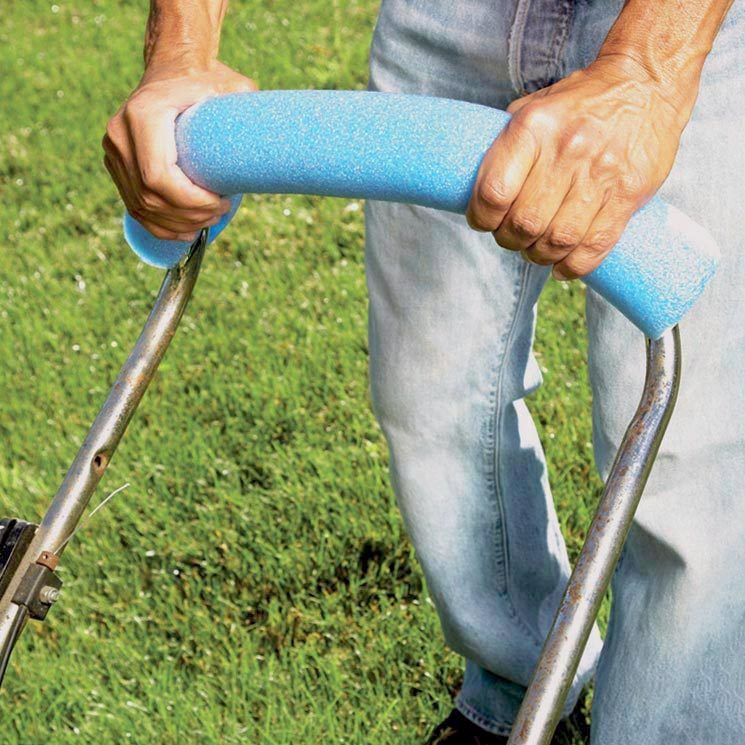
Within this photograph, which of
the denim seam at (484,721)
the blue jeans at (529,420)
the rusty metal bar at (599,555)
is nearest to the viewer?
the rusty metal bar at (599,555)

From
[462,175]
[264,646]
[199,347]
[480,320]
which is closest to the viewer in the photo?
[462,175]

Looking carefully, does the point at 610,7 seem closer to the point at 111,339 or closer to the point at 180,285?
the point at 180,285

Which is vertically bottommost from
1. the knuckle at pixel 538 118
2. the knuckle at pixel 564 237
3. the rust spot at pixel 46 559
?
the rust spot at pixel 46 559

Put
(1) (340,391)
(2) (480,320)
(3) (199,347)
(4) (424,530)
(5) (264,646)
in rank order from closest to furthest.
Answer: (2) (480,320), (4) (424,530), (5) (264,646), (1) (340,391), (3) (199,347)

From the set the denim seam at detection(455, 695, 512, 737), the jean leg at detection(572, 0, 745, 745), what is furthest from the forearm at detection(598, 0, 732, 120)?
the denim seam at detection(455, 695, 512, 737)

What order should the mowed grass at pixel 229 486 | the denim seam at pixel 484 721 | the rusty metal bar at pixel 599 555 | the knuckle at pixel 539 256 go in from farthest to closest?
the mowed grass at pixel 229 486 → the denim seam at pixel 484 721 → the knuckle at pixel 539 256 → the rusty metal bar at pixel 599 555

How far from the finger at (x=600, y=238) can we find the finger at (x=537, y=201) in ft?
0.12

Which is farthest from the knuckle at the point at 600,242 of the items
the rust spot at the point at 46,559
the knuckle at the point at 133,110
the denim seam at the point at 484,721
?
the denim seam at the point at 484,721

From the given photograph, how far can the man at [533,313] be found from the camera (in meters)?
1.34

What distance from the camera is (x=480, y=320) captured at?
206cm

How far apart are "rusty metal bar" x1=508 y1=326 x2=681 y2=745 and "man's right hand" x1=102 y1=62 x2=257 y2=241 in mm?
482

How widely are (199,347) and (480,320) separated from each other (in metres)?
1.74

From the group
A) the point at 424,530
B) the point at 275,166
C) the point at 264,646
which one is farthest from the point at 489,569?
the point at 275,166

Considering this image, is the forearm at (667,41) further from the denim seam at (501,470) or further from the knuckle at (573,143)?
the denim seam at (501,470)
